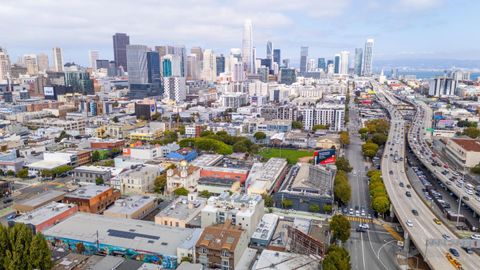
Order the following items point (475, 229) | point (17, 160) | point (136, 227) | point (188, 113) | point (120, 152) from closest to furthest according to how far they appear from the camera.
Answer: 1. point (136, 227)
2. point (475, 229)
3. point (17, 160)
4. point (120, 152)
5. point (188, 113)

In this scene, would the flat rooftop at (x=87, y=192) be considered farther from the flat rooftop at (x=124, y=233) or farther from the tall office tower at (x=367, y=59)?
the tall office tower at (x=367, y=59)

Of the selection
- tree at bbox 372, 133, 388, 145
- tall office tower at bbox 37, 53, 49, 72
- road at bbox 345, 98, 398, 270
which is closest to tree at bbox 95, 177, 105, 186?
→ road at bbox 345, 98, 398, 270

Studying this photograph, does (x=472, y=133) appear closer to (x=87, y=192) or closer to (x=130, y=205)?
(x=130, y=205)

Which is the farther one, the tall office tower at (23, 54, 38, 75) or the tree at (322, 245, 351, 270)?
the tall office tower at (23, 54, 38, 75)

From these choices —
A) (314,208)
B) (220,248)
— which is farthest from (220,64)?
(220,248)

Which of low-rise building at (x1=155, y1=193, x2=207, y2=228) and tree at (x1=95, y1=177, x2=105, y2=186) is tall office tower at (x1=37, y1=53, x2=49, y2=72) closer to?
tree at (x1=95, y1=177, x2=105, y2=186)

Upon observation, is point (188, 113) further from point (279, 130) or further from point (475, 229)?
point (475, 229)

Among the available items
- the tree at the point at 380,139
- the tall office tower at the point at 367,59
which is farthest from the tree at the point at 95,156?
the tall office tower at the point at 367,59

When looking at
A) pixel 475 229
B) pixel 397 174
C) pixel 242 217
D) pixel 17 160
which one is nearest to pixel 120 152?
pixel 17 160
